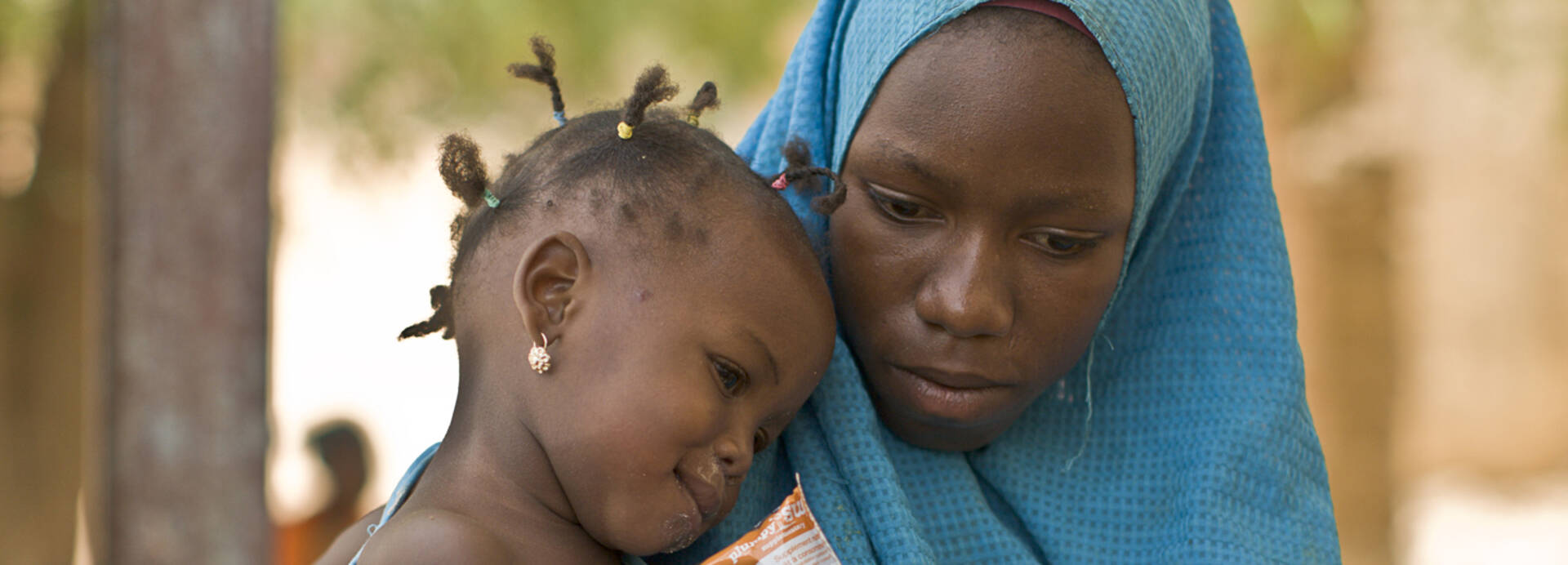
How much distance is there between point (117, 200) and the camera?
299cm

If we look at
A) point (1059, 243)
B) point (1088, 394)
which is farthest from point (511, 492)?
point (1088, 394)

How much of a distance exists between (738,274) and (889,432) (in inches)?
20.6

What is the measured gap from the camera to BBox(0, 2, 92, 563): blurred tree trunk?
6094 millimetres

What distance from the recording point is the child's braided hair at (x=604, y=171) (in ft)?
5.82

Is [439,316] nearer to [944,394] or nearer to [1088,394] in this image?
[944,394]

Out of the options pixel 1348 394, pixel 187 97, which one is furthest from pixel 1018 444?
pixel 1348 394

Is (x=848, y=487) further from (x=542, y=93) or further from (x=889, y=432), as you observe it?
(x=542, y=93)

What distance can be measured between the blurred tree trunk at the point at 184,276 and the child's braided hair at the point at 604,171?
1.35 m

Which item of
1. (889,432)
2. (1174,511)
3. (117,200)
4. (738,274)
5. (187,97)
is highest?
(187,97)

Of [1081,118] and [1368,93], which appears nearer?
[1081,118]

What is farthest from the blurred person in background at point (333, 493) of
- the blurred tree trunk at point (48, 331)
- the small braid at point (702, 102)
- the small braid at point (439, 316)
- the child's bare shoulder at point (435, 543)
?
the child's bare shoulder at point (435, 543)

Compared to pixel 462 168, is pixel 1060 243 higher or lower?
lower

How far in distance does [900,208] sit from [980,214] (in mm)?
131

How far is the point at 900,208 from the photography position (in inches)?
77.4
